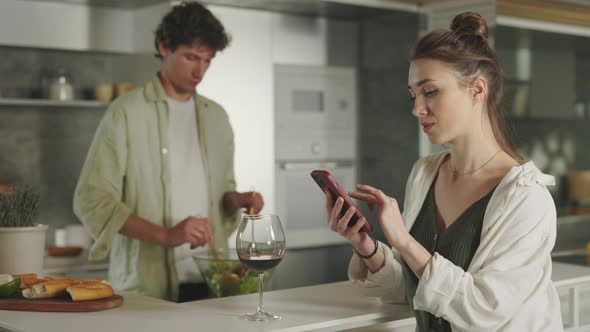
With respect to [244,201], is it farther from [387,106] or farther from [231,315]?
[387,106]

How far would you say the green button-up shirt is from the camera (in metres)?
2.77

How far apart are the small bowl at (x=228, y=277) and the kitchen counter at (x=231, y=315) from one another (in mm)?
215

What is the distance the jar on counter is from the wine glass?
251 centimetres

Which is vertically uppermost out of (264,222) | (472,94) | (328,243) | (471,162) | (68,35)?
(68,35)

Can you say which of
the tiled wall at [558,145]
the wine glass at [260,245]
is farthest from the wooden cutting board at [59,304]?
the tiled wall at [558,145]

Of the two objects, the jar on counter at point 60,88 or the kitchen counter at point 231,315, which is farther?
the jar on counter at point 60,88

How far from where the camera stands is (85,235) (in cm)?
402

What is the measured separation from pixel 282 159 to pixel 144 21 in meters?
1.03

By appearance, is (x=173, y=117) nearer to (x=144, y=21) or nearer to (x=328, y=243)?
(x=144, y=21)

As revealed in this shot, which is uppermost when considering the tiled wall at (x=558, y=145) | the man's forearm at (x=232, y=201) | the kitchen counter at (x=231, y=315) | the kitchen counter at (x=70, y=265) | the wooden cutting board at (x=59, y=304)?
the tiled wall at (x=558, y=145)

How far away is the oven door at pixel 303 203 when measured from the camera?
14.6 ft

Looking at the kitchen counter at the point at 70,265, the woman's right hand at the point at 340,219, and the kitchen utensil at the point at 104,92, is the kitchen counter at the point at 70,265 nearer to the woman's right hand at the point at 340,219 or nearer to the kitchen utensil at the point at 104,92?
the kitchen utensil at the point at 104,92

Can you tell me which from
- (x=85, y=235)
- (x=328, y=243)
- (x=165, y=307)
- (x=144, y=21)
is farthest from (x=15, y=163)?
(x=165, y=307)

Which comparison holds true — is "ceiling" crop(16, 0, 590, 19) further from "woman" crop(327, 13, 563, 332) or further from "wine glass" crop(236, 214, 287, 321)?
"wine glass" crop(236, 214, 287, 321)
